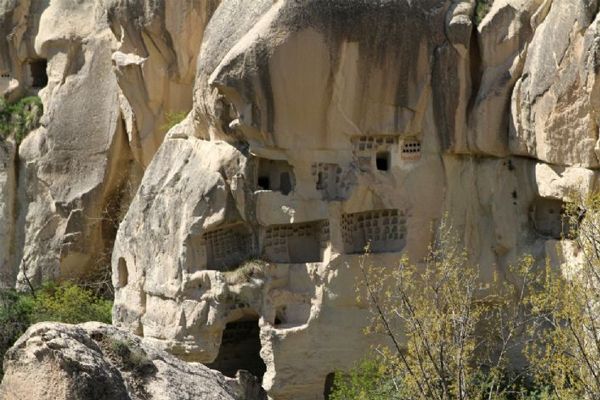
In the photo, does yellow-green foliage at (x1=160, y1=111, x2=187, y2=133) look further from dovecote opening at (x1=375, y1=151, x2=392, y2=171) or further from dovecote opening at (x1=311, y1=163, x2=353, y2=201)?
dovecote opening at (x1=375, y1=151, x2=392, y2=171)

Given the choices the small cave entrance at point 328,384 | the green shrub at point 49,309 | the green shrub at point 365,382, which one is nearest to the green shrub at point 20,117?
the green shrub at point 49,309

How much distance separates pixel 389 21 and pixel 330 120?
5.70 ft

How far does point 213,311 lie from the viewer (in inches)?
874

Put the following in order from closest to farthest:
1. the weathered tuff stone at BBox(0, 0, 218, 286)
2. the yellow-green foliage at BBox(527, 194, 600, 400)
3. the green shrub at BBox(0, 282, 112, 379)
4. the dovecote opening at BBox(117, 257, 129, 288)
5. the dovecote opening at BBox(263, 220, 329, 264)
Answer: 1. the yellow-green foliage at BBox(527, 194, 600, 400)
2. the dovecote opening at BBox(263, 220, 329, 264)
3. the dovecote opening at BBox(117, 257, 129, 288)
4. the green shrub at BBox(0, 282, 112, 379)
5. the weathered tuff stone at BBox(0, 0, 218, 286)

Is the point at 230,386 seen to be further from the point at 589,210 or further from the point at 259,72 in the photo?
the point at 259,72

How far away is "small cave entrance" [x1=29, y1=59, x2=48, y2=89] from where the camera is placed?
29688mm

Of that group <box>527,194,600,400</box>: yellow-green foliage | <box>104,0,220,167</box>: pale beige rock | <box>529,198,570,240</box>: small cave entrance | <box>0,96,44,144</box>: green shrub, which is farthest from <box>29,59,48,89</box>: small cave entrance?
<box>527,194,600,400</box>: yellow-green foliage

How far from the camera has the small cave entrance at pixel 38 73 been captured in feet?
97.4

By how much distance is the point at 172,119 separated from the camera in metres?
26.0

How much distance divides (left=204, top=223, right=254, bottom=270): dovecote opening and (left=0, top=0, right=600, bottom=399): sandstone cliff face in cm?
3

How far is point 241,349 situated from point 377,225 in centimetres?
Result: 360

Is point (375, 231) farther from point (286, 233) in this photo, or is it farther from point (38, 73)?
point (38, 73)

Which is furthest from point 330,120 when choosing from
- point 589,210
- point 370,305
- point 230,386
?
point 230,386

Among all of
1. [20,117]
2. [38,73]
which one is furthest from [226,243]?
[38,73]
